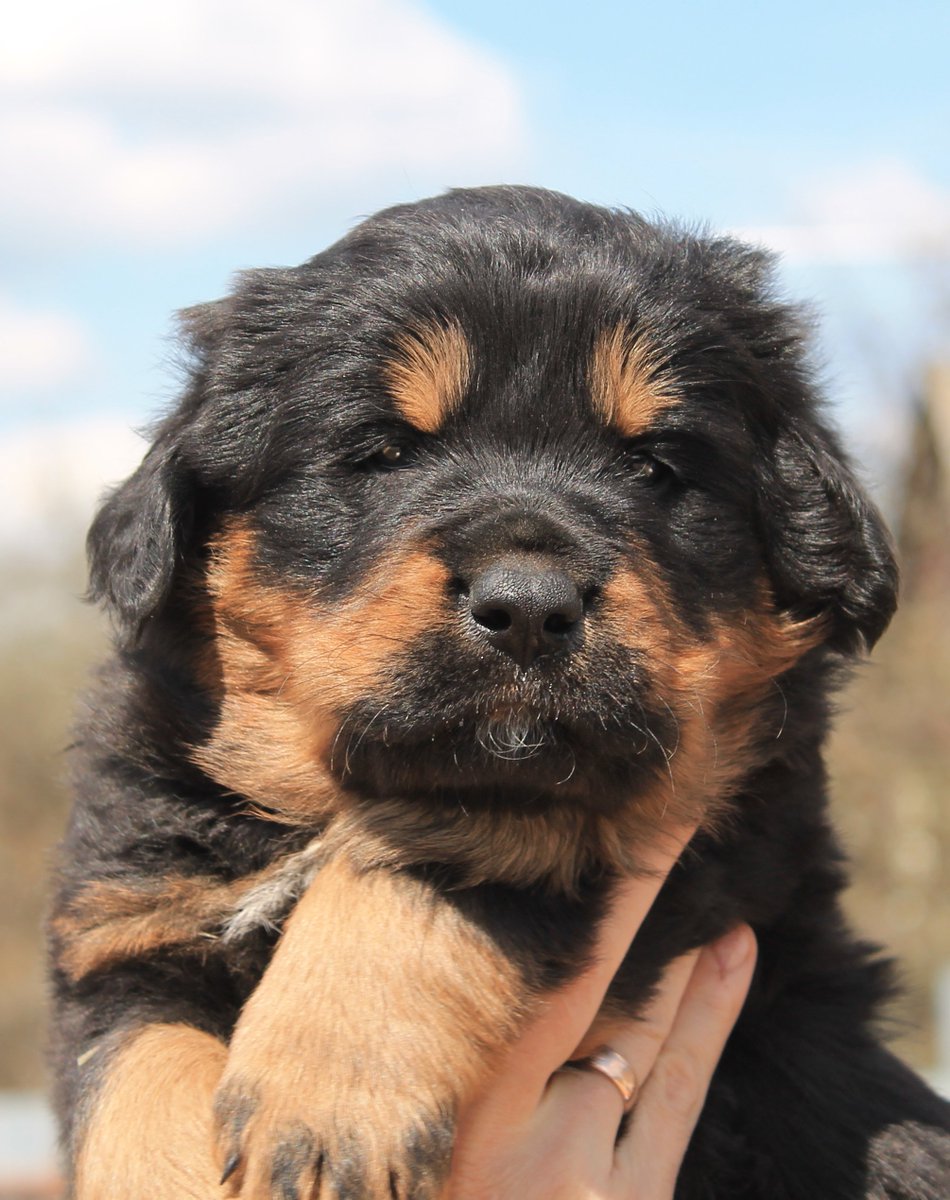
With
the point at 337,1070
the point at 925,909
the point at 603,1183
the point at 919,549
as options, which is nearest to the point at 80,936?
the point at 337,1070

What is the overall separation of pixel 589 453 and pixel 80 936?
125 centimetres

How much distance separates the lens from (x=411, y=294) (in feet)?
7.65

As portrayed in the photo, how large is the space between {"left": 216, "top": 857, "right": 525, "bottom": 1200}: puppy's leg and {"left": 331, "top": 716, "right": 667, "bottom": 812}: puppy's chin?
18 cm

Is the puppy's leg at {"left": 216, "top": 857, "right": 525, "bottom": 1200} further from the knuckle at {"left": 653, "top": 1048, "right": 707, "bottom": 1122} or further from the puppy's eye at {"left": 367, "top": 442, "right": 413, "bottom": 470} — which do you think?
the puppy's eye at {"left": 367, "top": 442, "right": 413, "bottom": 470}

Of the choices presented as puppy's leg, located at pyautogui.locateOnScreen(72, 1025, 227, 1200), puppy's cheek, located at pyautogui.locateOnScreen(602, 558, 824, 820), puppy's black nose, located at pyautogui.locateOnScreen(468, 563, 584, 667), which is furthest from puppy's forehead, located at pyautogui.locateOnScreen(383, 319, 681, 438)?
puppy's leg, located at pyautogui.locateOnScreen(72, 1025, 227, 1200)

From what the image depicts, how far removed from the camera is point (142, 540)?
2379 mm

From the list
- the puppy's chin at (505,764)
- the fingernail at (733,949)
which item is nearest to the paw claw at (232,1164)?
the puppy's chin at (505,764)

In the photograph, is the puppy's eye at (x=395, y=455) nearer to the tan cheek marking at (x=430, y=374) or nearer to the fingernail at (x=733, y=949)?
the tan cheek marking at (x=430, y=374)

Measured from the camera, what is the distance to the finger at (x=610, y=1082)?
240 cm

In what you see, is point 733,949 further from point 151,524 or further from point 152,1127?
point 151,524

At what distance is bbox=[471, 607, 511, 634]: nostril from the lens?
199 centimetres

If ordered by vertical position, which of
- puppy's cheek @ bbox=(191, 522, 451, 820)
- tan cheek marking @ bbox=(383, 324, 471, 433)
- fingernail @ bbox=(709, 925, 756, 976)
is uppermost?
tan cheek marking @ bbox=(383, 324, 471, 433)

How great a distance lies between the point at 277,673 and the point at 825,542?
43.4 inches

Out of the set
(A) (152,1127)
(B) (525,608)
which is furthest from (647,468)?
(A) (152,1127)
